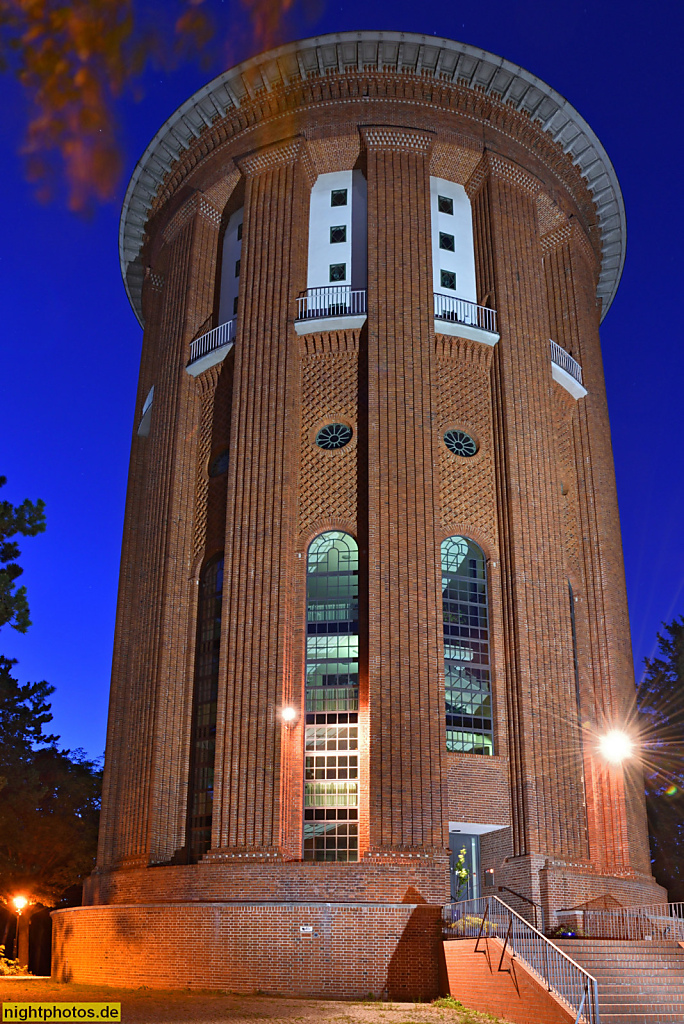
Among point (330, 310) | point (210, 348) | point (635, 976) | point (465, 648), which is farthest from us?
point (210, 348)

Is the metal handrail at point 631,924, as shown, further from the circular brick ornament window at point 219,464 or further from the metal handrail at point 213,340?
the metal handrail at point 213,340

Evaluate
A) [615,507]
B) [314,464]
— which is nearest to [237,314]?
[314,464]

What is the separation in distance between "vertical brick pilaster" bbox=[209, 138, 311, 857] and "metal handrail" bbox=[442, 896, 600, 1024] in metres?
5.54

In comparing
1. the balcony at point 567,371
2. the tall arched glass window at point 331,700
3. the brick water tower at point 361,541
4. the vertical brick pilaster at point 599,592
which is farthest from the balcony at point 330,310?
the vertical brick pilaster at point 599,592

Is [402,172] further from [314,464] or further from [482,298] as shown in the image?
[314,464]

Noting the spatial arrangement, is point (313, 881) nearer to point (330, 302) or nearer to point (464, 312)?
point (330, 302)

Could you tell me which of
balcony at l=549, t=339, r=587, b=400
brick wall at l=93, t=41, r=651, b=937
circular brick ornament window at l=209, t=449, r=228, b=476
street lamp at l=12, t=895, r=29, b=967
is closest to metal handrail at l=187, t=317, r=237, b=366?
brick wall at l=93, t=41, r=651, b=937

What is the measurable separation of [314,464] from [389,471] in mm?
2499

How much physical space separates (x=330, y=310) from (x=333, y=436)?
3786 mm

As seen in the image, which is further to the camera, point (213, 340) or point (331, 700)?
point (213, 340)

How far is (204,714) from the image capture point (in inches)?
1088

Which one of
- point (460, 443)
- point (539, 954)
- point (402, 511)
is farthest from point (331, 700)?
point (539, 954)

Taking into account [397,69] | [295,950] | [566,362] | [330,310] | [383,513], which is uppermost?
[397,69]

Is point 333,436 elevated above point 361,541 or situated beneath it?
elevated above
